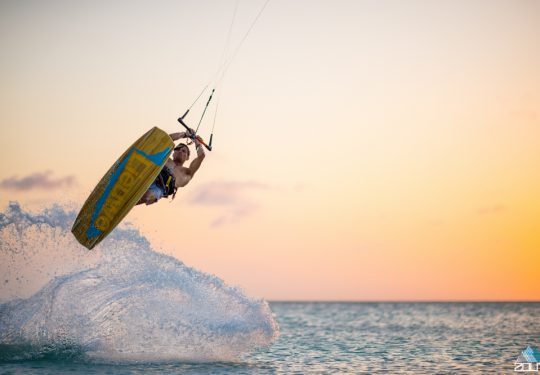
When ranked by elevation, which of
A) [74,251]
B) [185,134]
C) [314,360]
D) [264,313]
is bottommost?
[314,360]

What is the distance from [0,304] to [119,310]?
2.52 meters

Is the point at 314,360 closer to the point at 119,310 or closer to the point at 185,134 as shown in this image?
the point at 119,310

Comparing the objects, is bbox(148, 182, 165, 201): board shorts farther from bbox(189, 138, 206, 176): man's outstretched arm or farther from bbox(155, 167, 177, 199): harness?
bbox(189, 138, 206, 176): man's outstretched arm

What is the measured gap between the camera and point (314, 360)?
49.1ft

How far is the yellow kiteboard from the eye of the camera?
35.8ft

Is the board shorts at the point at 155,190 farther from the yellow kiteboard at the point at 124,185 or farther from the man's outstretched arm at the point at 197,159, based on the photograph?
the man's outstretched arm at the point at 197,159

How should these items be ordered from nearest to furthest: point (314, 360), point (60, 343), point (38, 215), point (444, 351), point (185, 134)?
point (185, 134) → point (60, 343) → point (38, 215) → point (314, 360) → point (444, 351)

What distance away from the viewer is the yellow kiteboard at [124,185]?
1092 centimetres

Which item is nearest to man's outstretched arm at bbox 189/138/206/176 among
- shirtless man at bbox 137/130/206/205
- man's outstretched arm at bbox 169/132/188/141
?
shirtless man at bbox 137/130/206/205

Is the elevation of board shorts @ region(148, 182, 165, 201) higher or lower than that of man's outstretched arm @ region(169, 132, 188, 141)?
lower

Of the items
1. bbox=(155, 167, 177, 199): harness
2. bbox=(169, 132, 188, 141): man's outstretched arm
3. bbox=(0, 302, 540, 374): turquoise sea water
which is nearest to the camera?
bbox=(169, 132, 188, 141): man's outstretched arm

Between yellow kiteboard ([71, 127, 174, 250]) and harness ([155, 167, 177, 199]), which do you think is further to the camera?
harness ([155, 167, 177, 199])

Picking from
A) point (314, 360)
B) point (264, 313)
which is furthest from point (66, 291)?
point (314, 360)

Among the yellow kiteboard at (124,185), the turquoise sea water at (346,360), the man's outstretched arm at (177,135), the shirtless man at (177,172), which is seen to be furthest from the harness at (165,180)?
the turquoise sea water at (346,360)
